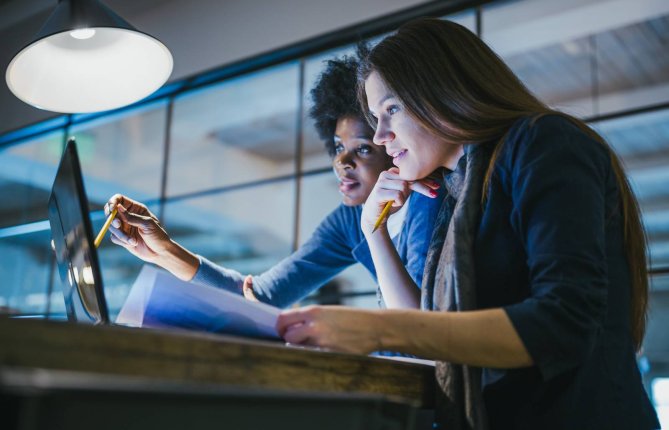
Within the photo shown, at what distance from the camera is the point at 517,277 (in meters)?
1.00

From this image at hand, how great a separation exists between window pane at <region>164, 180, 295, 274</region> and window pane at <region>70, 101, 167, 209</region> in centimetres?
133

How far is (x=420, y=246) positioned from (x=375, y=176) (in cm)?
57

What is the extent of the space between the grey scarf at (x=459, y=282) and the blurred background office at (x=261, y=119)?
0.56 meters

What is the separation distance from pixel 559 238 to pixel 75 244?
0.67 m

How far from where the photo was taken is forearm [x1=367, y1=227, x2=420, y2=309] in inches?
57.1

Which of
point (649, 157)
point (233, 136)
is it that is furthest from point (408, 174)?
point (233, 136)

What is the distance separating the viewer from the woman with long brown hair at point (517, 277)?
2.85 feet

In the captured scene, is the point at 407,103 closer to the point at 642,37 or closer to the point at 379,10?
the point at 379,10

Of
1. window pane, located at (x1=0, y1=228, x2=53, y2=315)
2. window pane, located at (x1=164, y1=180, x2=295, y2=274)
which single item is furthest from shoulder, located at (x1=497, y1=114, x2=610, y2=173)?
window pane, located at (x1=164, y1=180, x2=295, y2=274)

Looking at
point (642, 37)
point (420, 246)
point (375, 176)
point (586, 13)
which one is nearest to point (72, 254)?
point (420, 246)

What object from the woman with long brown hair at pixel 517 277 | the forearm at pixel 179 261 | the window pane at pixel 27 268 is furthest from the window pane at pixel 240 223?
the woman with long brown hair at pixel 517 277

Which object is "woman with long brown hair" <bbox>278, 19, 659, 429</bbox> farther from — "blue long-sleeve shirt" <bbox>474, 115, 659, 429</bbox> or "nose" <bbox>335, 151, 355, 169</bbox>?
"nose" <bbox>335, 151, 355, 169</bbox>

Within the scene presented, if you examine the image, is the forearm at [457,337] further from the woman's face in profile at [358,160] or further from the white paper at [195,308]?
the woman's face in profile at [358,160]

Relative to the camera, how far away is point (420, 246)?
1498 mm
